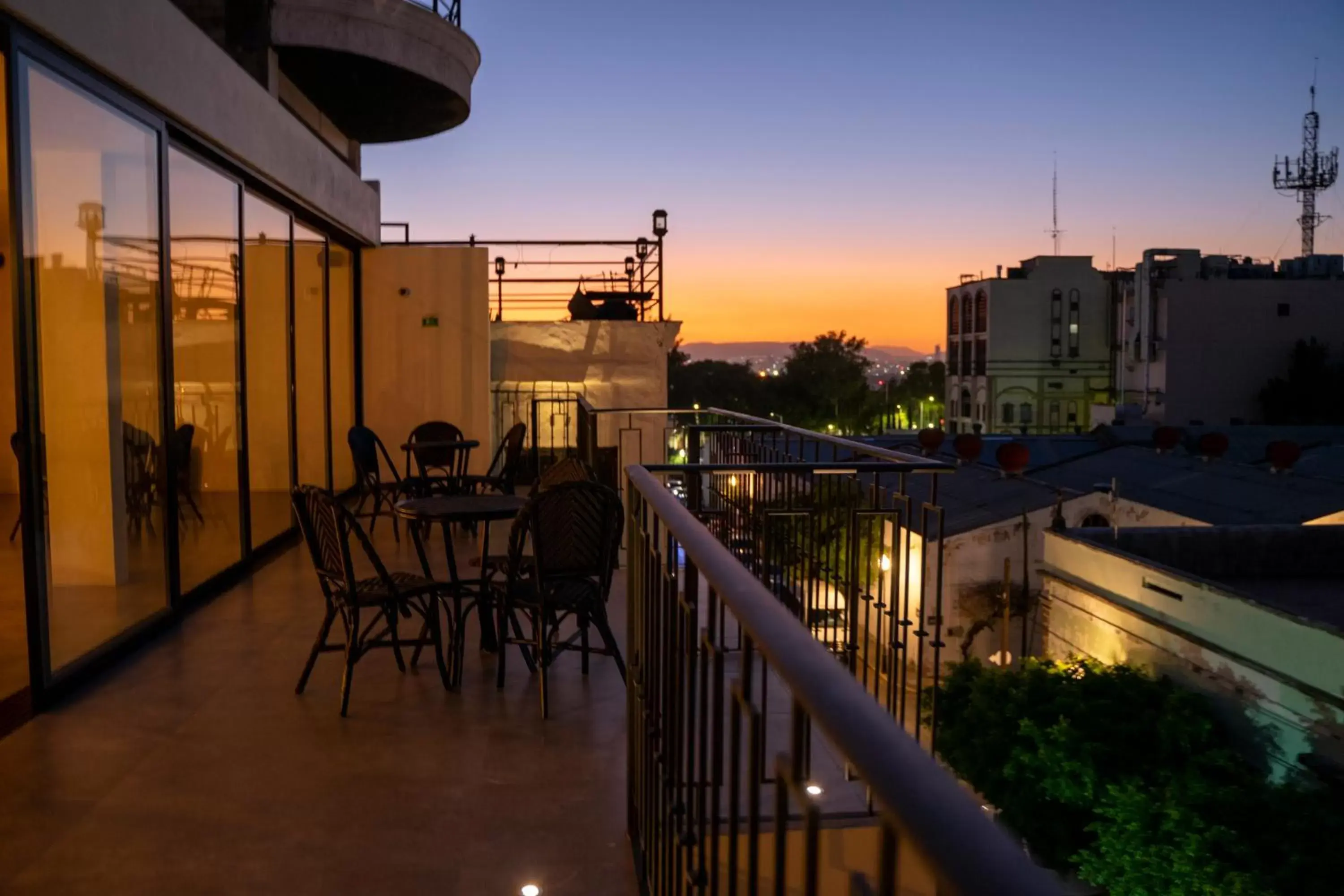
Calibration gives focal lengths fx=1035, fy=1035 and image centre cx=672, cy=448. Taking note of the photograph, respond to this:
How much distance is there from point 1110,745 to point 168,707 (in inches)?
578

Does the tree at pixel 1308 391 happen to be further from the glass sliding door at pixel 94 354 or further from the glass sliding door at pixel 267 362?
the glass sliding door at pixel 94 354

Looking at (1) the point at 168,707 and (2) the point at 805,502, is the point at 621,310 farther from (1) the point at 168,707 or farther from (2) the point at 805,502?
(1) the point at 168,707

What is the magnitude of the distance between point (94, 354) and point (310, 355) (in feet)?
13.5

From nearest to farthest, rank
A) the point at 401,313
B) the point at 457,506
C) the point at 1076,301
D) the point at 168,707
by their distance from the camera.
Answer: the point at 168,707, the point at 457,506, the point at 401,313, the point at 1076,301

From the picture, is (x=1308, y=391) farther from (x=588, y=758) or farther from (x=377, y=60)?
(x=588, y=758)

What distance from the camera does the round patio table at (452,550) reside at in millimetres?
4301

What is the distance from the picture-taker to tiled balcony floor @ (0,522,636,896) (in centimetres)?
271

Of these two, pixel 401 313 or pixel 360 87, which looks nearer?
pixel 360 87

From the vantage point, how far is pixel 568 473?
4.96 metres

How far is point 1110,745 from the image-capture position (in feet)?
50.7

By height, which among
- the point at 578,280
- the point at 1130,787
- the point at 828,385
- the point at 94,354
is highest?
the point at 578,280

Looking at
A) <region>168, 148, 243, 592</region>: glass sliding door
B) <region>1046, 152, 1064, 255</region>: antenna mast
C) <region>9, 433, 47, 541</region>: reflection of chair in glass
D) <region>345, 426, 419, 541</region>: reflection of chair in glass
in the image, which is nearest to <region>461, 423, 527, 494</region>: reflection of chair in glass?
<region>345, 426, 419, 541</region>: reflection of chair in glass

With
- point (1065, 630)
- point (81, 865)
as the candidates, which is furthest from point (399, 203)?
point (1065, 630)

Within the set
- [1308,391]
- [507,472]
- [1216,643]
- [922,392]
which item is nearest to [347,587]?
[507,472]
